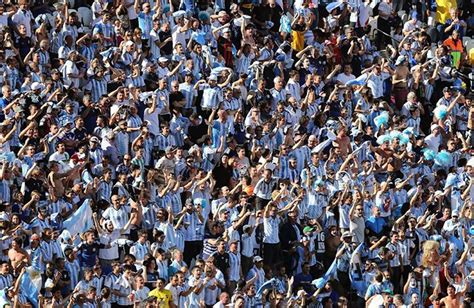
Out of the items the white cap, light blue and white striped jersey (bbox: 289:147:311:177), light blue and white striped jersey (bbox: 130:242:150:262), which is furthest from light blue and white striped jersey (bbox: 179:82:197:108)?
light blue and white striped jersey (bbox: 130:242:150:262)

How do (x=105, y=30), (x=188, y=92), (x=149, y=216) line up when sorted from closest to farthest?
(x=149, y=216), (x=188, y=92), (x=105, y=30)

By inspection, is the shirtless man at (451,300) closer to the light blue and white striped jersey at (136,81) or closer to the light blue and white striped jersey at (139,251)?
the light blue and white striped jersey at (139,251)

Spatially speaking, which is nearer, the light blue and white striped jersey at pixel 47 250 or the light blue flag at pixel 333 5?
the light blue and white striped jersey at pixel 47 250

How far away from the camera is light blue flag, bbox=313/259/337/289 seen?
2951 cm

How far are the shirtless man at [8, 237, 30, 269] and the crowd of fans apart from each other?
2cm

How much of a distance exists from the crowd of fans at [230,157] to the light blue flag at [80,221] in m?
0.03

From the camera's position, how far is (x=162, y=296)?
27688mm

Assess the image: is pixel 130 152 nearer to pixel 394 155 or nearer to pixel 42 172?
pixel 42 172

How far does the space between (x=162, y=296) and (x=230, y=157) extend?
4641mm

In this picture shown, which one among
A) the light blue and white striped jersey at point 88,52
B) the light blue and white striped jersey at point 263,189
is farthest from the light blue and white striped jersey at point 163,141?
the light blue and white striped jersey at point 88,52

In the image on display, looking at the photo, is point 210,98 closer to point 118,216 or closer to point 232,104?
point 232,104

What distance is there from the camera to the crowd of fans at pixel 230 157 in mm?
28719

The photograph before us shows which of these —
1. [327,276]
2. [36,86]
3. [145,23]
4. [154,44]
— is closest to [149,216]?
[327,276]

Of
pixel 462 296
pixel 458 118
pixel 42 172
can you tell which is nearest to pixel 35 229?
pixel 42 172
